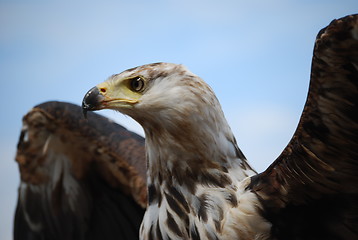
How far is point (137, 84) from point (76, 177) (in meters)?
2.36

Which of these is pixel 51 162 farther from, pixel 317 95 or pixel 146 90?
pixel 317 95

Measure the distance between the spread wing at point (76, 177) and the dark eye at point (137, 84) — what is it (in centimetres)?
172

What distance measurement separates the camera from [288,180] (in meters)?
3.30

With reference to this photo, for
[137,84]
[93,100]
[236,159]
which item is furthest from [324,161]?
[93,100]

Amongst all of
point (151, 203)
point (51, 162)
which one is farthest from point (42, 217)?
point (151, 203)

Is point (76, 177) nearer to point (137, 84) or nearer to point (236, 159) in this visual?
point (137, 84)

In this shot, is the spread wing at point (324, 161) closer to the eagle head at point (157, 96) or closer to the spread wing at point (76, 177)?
the eagle head at point (157, 96)

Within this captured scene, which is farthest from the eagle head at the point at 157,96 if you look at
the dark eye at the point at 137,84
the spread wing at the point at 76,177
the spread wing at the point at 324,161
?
the spread wing at the point at 76,177

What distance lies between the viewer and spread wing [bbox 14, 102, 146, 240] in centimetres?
559

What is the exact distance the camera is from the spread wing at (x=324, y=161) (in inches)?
115

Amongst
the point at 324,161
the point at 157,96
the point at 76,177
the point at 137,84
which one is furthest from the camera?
the point at 76,177

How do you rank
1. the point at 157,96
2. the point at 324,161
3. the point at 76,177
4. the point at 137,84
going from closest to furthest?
the point at 324,161, the point at 157,96, the point at 137,84, the point at 76,177

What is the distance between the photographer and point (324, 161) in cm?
316

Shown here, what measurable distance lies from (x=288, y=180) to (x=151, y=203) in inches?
43.5
